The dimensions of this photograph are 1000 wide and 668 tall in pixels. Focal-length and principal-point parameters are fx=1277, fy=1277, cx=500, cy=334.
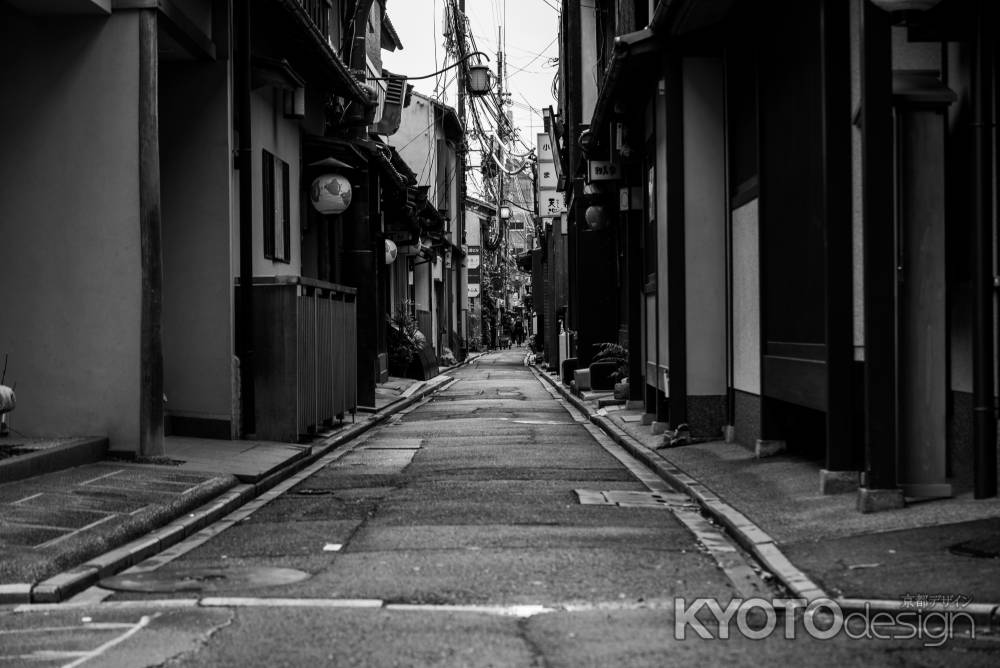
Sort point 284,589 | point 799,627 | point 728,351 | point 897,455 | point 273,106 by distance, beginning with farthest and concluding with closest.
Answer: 1. point 273,106
2. point 728,351
3. point 897,455
4. point 284,589
5. point 799,627

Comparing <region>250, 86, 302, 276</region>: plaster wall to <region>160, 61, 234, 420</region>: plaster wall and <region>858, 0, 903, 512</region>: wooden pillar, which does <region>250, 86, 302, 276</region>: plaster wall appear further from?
<region>858, 0, 903, 512</region>: wooden pillar

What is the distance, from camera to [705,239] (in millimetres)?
15508

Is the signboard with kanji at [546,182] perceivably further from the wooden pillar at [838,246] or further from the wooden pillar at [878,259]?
the wooden pillar at [878,259]

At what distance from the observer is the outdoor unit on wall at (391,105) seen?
30359 mm

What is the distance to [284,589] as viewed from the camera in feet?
23.2

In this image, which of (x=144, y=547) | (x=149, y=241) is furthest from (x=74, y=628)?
(x=149, y=241)

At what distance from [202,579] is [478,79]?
106ft

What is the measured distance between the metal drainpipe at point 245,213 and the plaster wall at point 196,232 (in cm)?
17

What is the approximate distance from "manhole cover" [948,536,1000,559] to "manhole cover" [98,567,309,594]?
12.4 feet

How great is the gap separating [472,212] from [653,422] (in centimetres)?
6363

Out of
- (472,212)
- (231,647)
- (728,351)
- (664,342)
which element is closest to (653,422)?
(664,342)

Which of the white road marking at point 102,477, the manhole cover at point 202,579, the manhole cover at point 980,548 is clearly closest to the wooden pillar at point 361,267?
the white road marking at point 102,477

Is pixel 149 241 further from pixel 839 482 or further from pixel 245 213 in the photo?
pixel 839 482

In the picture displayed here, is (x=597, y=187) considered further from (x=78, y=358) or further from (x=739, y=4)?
(x=78, y=358)
